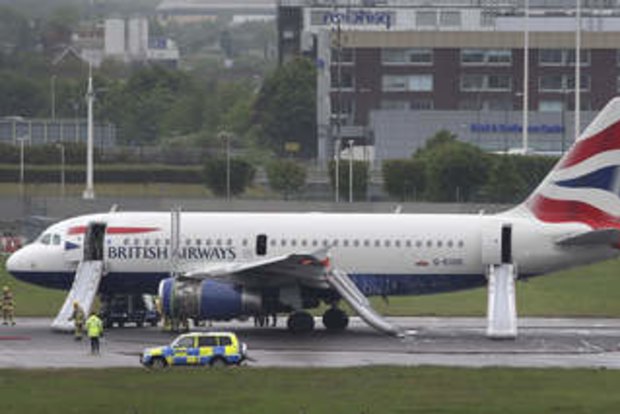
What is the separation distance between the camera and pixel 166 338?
65.2 meters

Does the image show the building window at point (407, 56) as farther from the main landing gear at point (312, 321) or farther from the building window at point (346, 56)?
the main landing gear at point (312, 321)

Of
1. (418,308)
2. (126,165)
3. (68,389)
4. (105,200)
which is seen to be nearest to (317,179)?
(126,165)

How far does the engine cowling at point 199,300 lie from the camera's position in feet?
215

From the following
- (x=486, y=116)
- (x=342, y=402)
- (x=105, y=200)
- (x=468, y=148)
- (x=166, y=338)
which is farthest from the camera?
(x=486, y=116)

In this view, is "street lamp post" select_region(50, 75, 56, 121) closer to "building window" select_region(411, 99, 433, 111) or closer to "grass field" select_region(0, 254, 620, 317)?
"building window" select_region(411, 99, 433, 111)

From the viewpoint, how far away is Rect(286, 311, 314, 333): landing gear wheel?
6750cm

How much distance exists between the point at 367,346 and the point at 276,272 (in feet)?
16.8

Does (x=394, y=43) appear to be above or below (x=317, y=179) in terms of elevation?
above

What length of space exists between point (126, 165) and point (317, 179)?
14498 mm

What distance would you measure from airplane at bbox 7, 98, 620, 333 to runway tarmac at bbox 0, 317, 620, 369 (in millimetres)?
1856

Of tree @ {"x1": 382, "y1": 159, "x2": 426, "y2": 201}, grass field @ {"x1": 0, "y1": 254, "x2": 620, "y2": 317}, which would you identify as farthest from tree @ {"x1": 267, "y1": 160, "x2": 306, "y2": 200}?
grass field @ {"x1": 0, "y1": 254, "x2": 620, "y2": 317}

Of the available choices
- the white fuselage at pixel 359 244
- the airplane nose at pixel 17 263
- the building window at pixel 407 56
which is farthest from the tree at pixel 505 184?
the airplane nose at pixel 17 263

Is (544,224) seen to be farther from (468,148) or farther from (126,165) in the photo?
(126,165)

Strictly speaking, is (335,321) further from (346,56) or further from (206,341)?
(346,56)
